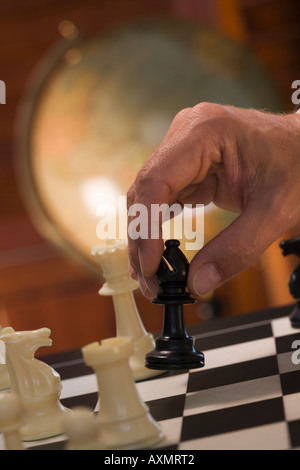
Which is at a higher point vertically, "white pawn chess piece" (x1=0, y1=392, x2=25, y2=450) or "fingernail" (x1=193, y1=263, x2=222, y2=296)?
"fingernail" (x1=193, y1=263, x2=222, y2=296)

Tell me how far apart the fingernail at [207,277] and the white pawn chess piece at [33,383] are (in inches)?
7.5

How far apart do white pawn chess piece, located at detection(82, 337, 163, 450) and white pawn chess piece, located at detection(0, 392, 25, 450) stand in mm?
79

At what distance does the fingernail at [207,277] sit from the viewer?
91cm

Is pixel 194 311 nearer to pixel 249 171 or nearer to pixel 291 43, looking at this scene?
pixel 291 43

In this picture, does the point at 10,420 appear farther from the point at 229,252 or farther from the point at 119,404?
the point at 229,252

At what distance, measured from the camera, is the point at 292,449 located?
62 centimetres

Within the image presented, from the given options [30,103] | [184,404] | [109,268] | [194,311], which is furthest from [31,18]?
[184,404]

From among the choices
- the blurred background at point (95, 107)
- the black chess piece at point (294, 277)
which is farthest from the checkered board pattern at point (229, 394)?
the blurred background at point (95, 107)

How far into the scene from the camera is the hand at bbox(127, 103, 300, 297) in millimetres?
924

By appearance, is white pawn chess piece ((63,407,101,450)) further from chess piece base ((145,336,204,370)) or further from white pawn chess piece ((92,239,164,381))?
white pawn chess piece ((92,239,164,381))

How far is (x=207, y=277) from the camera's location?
3.00 feet

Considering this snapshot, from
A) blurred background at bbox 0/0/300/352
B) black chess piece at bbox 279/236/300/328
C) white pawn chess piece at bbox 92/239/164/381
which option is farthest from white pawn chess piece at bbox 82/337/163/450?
blurred background at bbox 0/0/300/352

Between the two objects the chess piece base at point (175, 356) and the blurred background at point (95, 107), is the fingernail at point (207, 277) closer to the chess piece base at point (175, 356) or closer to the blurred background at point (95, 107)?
the chess piece base at point (175, 356)
